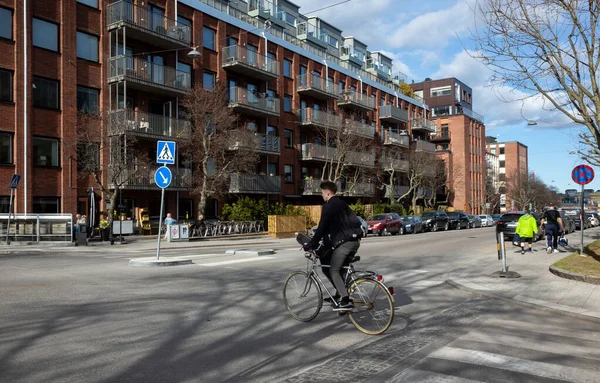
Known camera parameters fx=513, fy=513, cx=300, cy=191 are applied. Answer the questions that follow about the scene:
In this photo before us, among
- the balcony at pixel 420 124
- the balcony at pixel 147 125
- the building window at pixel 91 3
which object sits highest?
the building window at pixel 91 3

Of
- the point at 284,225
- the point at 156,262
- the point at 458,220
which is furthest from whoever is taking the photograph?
the point at 458,220

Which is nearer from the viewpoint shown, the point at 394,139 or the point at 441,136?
the point at 394,139

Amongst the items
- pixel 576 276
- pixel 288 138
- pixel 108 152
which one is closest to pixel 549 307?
pixel 576 276

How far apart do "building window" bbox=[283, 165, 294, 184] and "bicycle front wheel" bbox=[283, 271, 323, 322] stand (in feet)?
108

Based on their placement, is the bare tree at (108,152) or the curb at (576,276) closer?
the curb at (576,276)

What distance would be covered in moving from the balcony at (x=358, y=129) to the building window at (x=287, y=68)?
20.3 feet

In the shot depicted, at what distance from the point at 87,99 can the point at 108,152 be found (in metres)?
3.27

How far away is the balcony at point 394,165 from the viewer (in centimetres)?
4974

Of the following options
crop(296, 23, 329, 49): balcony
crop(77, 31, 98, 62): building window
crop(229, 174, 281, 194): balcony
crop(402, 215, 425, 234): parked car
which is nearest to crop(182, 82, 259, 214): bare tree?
crop(229, 174, 281, 194): balcony

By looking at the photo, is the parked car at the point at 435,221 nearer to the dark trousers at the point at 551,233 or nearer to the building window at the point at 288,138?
the building window at the point at 288,138

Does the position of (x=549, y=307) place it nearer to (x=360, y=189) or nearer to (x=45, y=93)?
(x=45, y=93)

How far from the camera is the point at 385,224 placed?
34.2 m

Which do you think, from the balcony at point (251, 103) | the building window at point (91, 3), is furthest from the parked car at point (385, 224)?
the building window at point (91, 3)

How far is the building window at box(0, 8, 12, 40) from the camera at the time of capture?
24.1m
